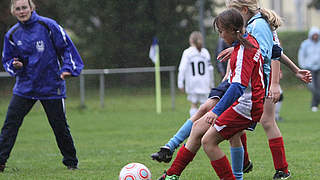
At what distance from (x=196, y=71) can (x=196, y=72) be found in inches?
0.8

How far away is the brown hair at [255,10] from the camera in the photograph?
5660 millimetres

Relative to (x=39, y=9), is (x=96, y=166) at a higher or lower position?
lower

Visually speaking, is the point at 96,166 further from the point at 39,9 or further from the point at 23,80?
the point at 39,9

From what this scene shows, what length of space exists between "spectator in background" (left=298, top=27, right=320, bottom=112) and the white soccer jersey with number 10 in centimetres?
485

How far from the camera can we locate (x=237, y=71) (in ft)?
16.0

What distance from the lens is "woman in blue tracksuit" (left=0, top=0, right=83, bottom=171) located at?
6.98 m

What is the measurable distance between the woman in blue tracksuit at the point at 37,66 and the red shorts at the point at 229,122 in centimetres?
241

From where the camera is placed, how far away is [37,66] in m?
7.00

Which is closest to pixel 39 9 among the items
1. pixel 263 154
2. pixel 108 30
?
pixel 108 30

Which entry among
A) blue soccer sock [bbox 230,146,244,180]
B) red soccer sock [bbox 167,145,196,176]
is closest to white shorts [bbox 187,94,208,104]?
blue soccer sock [bbox 230,146,244,180]

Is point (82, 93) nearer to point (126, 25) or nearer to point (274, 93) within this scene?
point (126, 25)

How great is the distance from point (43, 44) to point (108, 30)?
1756 cm

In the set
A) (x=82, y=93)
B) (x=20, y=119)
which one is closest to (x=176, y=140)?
(x=20, y=119)

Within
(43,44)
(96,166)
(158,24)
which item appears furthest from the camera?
(158,24)
